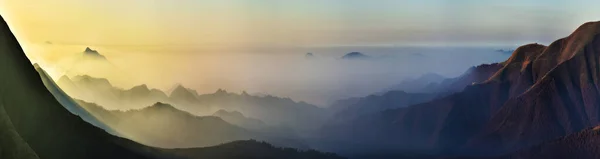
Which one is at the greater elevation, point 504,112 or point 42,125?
point 504,112

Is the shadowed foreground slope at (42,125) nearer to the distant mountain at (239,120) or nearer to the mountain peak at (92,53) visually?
the distant mountain at (239,120)

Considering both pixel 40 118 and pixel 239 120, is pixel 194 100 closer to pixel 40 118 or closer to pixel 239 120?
pixel 239 120

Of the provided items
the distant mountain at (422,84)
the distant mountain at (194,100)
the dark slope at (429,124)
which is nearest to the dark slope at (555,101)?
the dark slope at (429,124)

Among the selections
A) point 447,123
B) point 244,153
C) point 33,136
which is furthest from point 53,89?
point 447,123

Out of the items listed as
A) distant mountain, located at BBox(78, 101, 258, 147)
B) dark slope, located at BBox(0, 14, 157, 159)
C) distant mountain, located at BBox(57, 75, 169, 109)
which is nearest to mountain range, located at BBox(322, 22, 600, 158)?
distant mountain, located at BBox(78, 101, 258, 147)

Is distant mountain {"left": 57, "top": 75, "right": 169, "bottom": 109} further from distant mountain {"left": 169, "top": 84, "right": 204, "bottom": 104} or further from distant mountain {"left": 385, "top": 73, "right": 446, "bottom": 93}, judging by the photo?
distant mountain {"left": 385, "top": 73, "right": 446, "bottom": 93}

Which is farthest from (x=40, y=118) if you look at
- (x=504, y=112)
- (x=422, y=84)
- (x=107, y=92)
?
(x=504, y=112)
